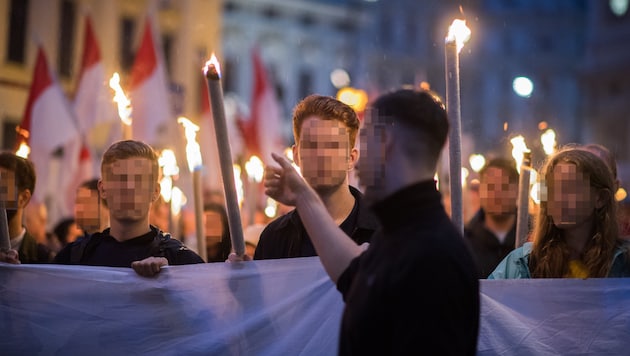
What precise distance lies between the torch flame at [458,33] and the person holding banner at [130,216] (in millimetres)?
1506

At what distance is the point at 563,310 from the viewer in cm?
386

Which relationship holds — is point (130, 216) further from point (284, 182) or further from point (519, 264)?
point (519, 264)

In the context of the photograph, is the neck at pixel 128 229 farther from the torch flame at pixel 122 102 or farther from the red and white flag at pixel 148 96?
the red and white flag at pixel 148 96

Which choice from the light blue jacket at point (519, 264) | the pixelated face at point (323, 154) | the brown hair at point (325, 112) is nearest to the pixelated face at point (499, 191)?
the light blue jacket at point (519, 264)

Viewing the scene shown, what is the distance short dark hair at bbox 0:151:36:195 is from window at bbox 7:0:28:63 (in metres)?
18.2

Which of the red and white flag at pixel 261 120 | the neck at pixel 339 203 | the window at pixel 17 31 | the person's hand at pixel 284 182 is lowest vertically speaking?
the neck at pixel 339 203

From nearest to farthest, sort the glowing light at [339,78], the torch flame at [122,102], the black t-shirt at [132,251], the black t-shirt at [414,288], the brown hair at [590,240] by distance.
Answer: the black t-shirt at [414,288] < the brown hair at [590,240] < the black t-shirt at [132,251] < the torch flame at [122,102] < the glowing light at [339,78]

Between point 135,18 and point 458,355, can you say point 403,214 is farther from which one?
point 135,18

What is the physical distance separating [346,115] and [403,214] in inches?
58.9

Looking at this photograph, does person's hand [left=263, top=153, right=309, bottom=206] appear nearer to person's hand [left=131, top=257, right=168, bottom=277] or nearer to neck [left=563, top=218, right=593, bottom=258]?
person's hand [left=131, top=257, right=168, bottom=277]

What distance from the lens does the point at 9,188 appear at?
4895 mm

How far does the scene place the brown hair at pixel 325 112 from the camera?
4004mm

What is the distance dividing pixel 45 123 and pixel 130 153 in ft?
23.6

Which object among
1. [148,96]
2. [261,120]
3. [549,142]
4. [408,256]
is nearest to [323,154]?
[408,256]
